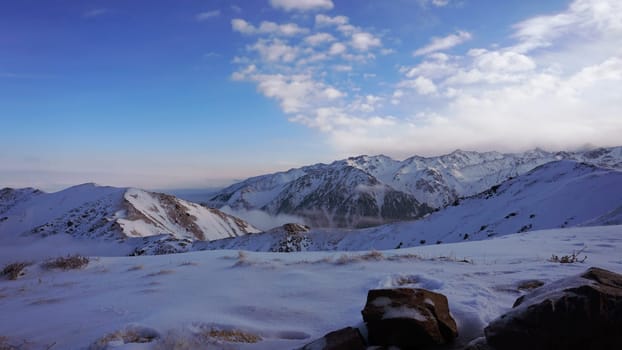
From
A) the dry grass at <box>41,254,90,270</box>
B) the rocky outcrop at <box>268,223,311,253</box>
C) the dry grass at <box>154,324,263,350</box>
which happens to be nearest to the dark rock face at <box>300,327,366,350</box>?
the dry grass at <box>154,324,263,350</box>

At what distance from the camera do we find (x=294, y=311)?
18.2ft

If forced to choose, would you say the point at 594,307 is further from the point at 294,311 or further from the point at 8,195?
the point at 8,195

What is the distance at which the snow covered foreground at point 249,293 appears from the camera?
16.0 ft

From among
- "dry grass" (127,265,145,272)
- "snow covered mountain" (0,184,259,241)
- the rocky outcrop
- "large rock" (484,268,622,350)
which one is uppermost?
"large rock" (484,268,622,350)

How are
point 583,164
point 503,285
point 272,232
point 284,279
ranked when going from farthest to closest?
point 272,232, point 583,164, point 284,279, point 503,285

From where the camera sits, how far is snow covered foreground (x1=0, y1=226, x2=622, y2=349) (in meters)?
4.88

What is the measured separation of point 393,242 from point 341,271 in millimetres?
50034

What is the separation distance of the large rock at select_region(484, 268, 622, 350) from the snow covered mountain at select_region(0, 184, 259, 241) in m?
66.6

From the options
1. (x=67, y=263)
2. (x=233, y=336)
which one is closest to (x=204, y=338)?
(x=233, y=336)

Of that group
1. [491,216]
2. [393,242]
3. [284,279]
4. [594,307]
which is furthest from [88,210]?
[594,307]

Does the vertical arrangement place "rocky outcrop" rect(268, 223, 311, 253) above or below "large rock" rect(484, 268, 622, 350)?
below

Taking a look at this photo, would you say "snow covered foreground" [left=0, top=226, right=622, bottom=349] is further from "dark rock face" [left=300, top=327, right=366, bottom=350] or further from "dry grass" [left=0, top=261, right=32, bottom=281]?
"dark rock face" [left=300, top=327, right=366, bottom=350]

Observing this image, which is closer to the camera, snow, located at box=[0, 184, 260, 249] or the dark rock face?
the dark rock face

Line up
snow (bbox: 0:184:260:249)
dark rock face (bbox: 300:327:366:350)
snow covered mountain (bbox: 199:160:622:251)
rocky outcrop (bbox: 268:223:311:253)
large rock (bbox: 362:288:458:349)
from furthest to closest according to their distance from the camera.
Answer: snow (bbox: 0:184:260:249) < rocky outcrop (bbox: 268:223:311:253) < snow covered mountain (bbox: 199:160:622:251) < large rock (bbox: 362:288:458:349) < dark rock face (bbox: 300:327:366:350)
